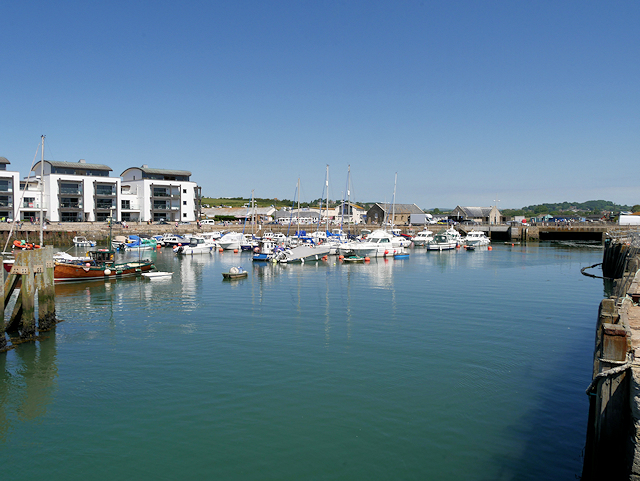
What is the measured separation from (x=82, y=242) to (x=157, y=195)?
32.6 m

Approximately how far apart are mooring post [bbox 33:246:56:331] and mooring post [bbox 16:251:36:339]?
395 mm

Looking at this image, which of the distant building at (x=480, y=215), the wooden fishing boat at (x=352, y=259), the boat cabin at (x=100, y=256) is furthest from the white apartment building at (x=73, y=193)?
the distant building at (x=480, y=215)

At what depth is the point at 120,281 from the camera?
4206 cm

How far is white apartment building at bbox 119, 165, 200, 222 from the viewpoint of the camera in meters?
109

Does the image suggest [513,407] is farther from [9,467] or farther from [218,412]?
[9,467]

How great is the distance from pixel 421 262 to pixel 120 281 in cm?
3745

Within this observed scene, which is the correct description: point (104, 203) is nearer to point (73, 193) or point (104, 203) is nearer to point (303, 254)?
point (73, 193)

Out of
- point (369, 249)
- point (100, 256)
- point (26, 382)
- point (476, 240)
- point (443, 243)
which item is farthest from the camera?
point (476, 240)

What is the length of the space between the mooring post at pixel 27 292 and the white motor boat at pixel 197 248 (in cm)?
Answer: 4909

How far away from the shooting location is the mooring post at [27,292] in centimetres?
2109

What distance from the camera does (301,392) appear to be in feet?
51.2

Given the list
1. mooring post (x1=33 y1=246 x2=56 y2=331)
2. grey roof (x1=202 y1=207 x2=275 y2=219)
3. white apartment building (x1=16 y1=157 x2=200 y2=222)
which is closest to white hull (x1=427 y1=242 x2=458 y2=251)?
white apartment building (x1=16 y1=157 x2=200 y2=222)

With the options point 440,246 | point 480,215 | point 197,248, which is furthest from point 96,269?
point 480,215

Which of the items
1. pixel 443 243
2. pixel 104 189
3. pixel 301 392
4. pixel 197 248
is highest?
pixel 104 189
